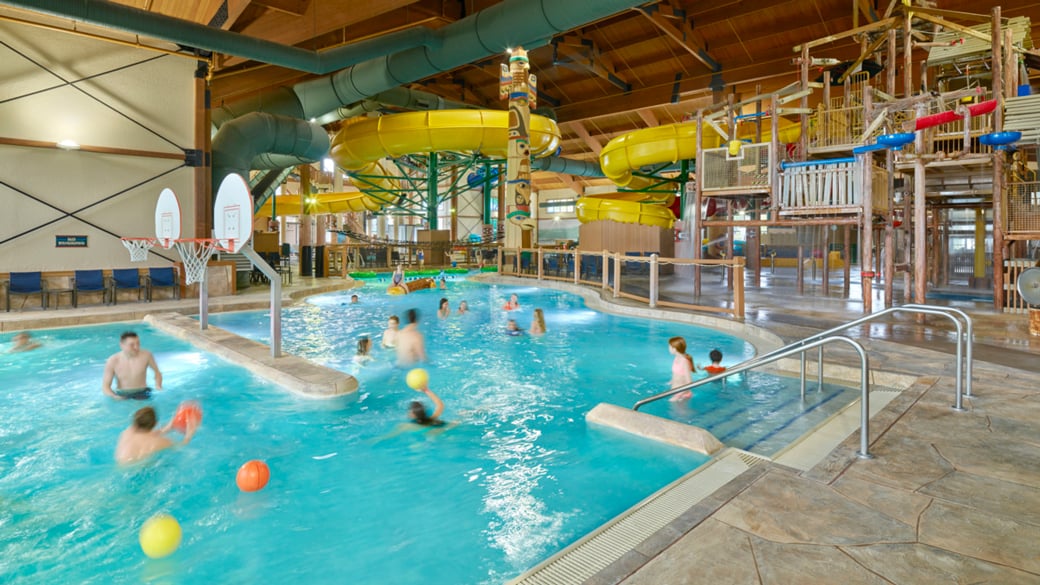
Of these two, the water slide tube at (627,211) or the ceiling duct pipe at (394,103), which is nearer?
the ceiling duct pipe at (394,103)

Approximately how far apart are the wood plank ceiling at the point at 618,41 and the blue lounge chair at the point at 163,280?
4988 mm

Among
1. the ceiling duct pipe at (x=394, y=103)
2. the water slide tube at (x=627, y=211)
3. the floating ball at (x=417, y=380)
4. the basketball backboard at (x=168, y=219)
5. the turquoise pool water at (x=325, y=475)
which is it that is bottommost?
the turquoise pool water at (x=325, y=475)

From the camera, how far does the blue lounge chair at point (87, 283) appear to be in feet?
34.2

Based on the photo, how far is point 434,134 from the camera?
16156mm

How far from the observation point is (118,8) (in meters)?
8.48

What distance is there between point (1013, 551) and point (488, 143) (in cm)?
1593

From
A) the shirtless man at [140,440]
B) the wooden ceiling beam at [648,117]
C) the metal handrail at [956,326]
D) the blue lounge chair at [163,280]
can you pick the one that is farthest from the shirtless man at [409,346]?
the wooden ceiling beam at [648,117]

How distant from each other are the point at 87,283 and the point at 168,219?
10.7 feet

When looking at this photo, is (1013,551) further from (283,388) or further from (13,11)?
(13,11)

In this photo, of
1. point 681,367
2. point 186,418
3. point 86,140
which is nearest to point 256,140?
point 86,140

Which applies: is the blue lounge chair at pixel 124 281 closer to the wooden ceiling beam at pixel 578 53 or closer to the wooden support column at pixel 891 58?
the wooden ceiling beam at pixel 578 53

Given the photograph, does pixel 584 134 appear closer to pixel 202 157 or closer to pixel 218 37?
pixel 202 157

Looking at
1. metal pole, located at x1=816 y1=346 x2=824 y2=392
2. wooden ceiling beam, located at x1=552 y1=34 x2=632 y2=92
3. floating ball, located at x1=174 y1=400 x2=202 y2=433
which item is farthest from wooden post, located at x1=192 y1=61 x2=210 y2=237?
metal pole, located at x1=816 y1=346 x2=824 y2=392

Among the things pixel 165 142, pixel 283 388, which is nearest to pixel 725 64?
pixel 165 142
